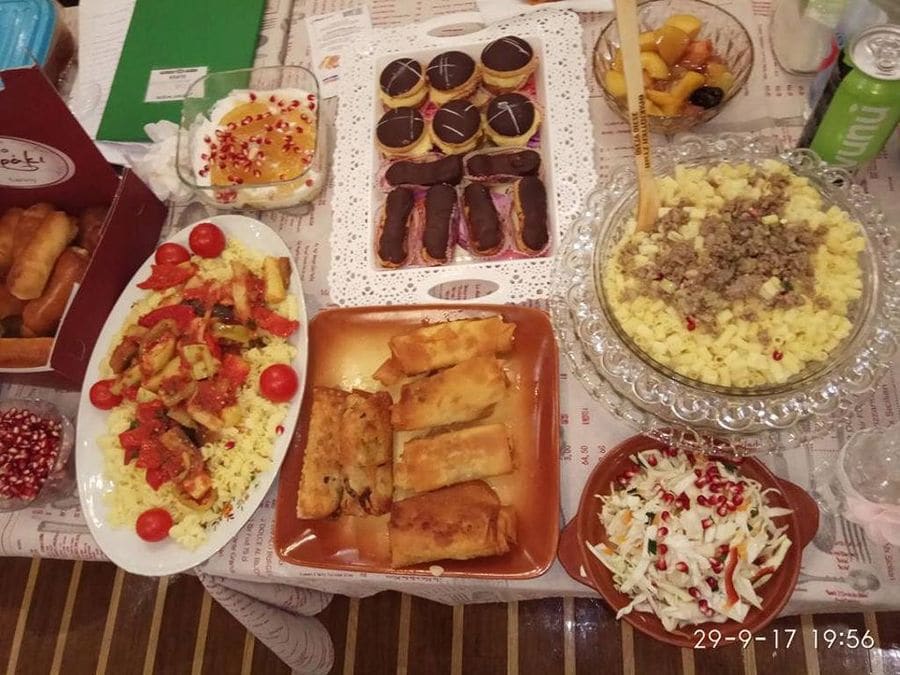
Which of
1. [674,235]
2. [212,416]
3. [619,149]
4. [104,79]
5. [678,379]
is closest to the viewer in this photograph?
[678,379]

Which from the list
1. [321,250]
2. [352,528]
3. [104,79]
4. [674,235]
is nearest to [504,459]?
[352,528]

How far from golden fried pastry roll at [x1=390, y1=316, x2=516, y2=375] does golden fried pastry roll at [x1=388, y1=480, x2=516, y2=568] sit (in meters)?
0.27

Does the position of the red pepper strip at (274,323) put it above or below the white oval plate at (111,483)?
above

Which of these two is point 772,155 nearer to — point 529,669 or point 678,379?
point 678,379

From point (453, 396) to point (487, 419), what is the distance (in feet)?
0.32

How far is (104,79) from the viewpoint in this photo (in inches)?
83.1

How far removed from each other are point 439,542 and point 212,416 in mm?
565

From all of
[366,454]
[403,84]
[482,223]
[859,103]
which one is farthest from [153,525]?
[859,103]

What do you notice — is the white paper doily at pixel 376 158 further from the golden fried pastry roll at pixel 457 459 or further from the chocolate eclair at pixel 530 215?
the golden fried pastry roll at pixel 457 459

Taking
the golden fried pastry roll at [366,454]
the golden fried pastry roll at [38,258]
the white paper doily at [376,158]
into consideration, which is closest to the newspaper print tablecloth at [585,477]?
the white paper doily at [376,158]

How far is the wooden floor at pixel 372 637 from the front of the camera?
82.5 inches

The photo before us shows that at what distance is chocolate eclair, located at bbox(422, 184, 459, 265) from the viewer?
1.64m

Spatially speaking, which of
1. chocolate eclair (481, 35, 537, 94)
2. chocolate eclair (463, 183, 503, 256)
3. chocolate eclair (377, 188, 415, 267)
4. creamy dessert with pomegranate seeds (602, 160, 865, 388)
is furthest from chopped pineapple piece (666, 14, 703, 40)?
chocolate eclair (377, 188, 415, 267)

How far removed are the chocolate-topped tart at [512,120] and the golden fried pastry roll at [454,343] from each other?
0.52m
